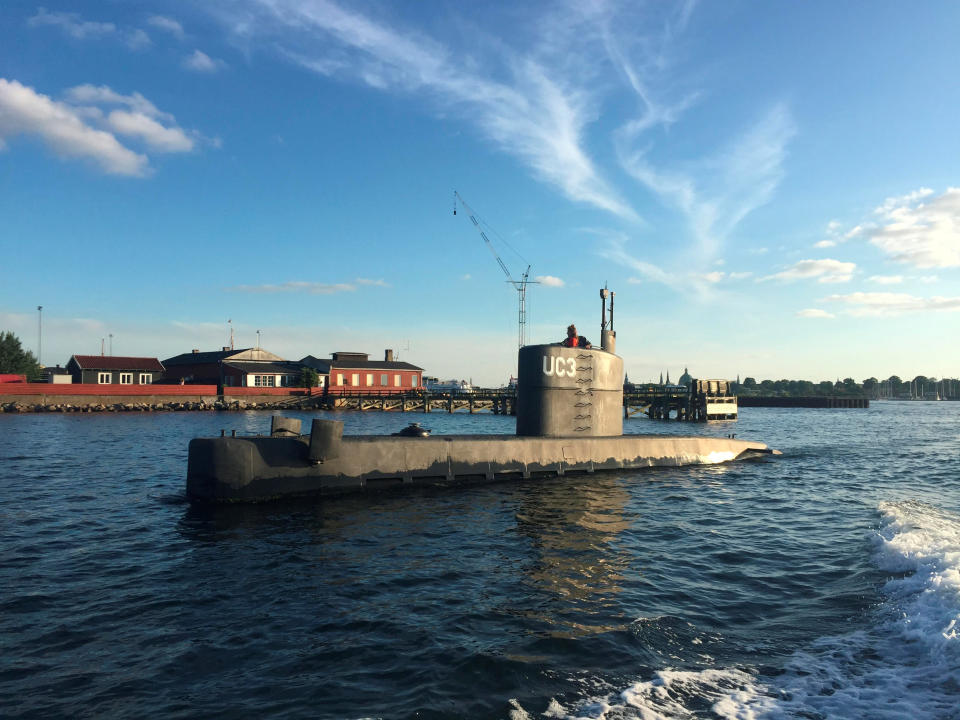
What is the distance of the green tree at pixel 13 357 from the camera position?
74.9 m

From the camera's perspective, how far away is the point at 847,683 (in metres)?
6.95

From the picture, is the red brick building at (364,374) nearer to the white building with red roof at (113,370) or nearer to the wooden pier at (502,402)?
the wooden pier at (502,402)

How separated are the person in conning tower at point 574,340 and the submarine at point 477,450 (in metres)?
0.32

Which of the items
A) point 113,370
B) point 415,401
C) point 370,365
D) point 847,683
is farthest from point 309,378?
point 847,683

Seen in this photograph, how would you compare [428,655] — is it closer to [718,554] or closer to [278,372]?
[718,554]

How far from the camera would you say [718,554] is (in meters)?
12.5

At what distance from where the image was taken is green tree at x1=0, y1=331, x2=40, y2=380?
74875 millimetres

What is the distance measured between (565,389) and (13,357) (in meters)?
83.8

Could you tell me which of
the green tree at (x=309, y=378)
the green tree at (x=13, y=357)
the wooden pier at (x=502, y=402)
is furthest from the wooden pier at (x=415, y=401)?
the green tree at (x=13, y=357)

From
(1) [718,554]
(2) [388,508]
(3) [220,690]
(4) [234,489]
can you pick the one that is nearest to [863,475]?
(1) [718,554]

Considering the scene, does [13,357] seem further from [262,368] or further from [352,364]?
[352,364]

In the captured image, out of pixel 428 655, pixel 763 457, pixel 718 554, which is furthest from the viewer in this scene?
pixel 763 457

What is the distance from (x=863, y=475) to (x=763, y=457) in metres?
5.77

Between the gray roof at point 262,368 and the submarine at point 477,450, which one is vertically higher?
the gray roof at point 262,368
